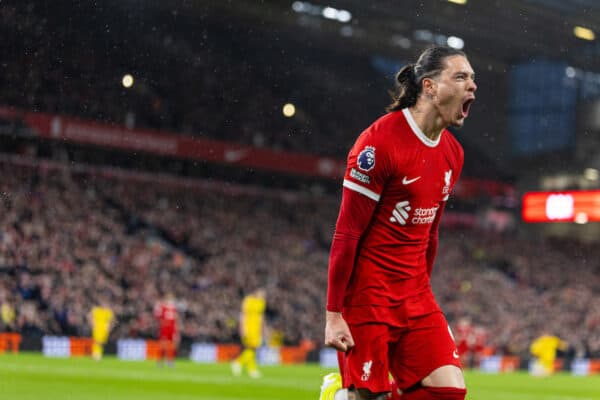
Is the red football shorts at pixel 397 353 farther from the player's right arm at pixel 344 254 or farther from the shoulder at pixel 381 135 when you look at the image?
the shoulder at pixel 381 135

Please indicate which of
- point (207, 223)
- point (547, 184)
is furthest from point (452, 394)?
point (547, 184)

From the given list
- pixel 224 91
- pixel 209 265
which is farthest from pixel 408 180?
pixel 209 265

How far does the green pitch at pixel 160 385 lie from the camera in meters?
14.2

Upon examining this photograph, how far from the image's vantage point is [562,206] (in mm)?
44281

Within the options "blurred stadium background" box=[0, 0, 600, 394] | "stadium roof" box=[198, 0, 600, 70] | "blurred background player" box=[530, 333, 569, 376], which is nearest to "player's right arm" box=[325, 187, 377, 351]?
"stadium roof" box=[198, 0, 600, 70]

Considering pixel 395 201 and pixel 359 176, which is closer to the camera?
pixel 359 176

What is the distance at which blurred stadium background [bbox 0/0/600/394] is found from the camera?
27391 millimetres

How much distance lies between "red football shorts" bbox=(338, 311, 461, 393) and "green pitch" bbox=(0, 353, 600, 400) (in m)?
8.26

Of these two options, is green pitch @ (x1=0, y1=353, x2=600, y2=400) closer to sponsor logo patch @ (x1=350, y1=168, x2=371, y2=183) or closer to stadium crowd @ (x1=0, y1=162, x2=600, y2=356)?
stadium crowd @ (x1=0, y1=162, x2=600, y2=356)

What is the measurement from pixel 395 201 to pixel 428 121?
0.46 metres

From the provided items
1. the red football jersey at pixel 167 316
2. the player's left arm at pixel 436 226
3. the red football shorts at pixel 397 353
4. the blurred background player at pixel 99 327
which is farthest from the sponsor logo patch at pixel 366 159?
the blurred background player at pixel 99 327

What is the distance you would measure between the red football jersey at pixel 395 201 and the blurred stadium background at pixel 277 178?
483 inches

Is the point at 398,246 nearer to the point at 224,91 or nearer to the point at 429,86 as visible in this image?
the point at 429,86

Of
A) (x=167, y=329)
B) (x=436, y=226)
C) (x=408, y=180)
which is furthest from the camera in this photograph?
(x=167, y=329)
